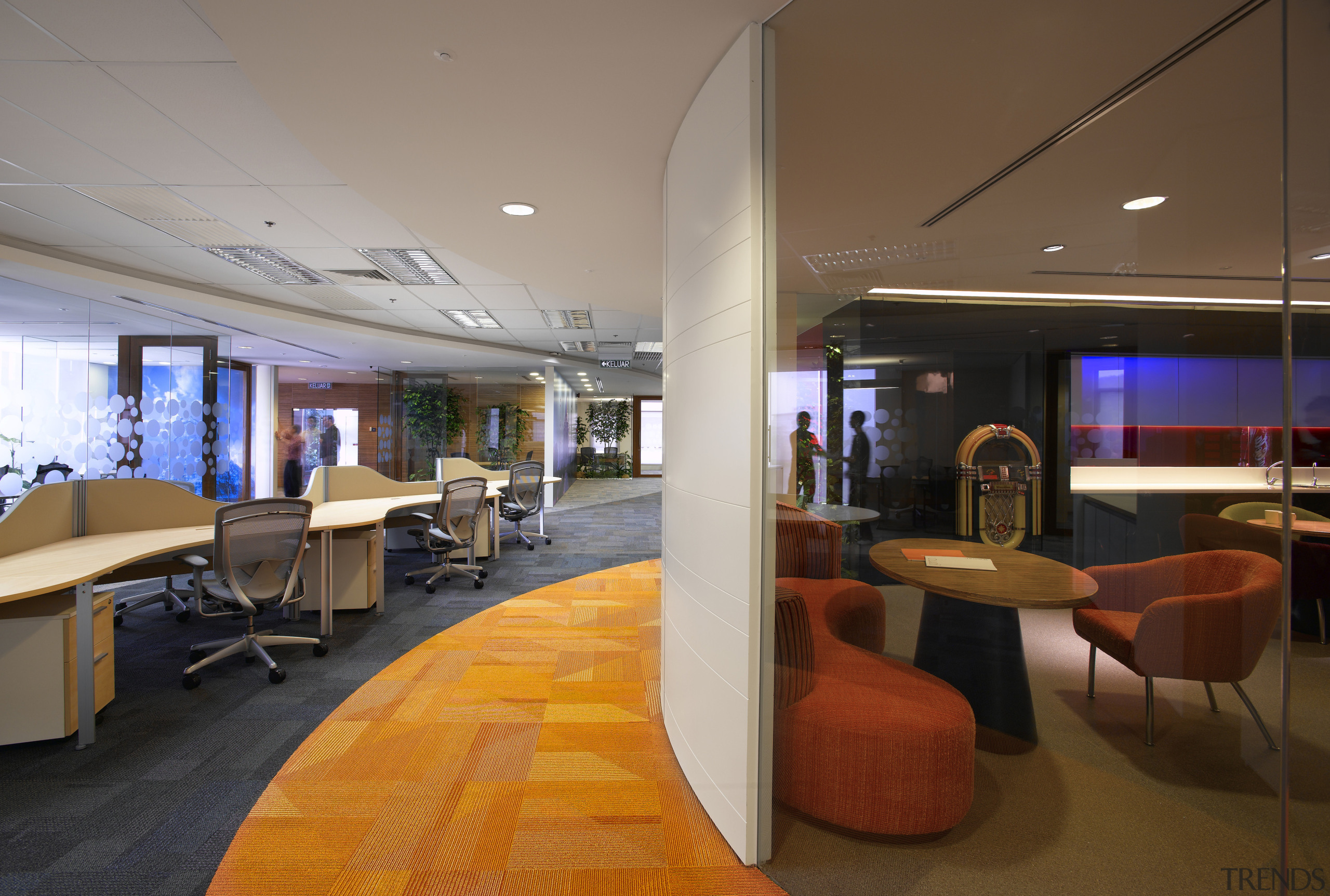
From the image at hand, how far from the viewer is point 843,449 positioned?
1.51 metres

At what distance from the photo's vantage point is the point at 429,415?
11.3 meters

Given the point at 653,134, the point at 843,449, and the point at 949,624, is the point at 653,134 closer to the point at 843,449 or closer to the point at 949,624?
the point at 843,449

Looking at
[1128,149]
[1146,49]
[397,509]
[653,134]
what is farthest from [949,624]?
[397,509]

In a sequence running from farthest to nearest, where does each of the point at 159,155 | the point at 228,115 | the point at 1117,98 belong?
1. the point at 159,155
2. the point at 228,115
3. the point at 1117,98

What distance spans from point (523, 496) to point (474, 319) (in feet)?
8.71

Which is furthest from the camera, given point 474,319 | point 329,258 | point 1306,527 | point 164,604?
point 474,319

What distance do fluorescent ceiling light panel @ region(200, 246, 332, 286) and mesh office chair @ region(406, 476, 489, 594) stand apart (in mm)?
2628

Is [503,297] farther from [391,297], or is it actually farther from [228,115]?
[228,115]

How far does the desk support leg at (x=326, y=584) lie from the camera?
3.81m

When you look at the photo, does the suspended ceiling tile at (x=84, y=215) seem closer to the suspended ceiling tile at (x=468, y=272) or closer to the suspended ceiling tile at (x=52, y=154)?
the suspended ceiling tile at (x=52, y=154)

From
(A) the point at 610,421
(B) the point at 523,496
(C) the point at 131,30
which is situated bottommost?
(B) the point at 523,496

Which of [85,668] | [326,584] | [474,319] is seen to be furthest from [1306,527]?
[474,319]

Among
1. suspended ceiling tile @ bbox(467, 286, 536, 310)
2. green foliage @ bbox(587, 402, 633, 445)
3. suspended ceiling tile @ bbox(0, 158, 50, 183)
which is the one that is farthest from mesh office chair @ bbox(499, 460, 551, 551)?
green foliage @ bbox(587, 402, 633, 445)

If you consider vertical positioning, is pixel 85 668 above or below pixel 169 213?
below
